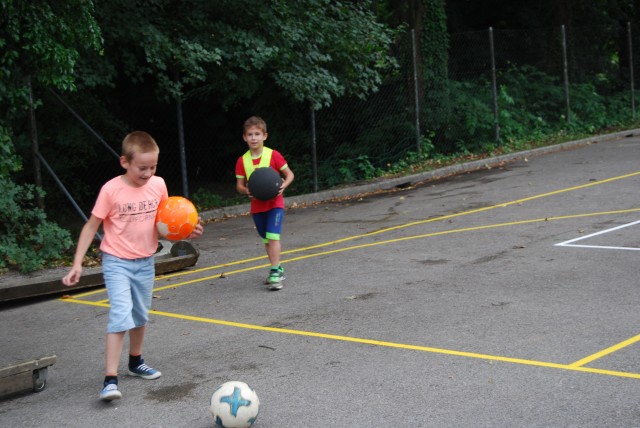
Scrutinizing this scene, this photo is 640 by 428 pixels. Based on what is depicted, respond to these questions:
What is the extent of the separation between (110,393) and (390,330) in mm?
2507

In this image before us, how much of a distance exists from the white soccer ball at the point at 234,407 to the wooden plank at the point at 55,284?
17.0ft

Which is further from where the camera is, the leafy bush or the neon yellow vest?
the leafy bush

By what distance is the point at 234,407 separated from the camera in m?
5.09

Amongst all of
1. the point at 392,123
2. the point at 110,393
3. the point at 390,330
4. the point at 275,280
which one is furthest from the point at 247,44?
the point at 110,393

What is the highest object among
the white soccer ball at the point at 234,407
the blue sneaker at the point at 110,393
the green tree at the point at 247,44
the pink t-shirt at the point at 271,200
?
the green tree at the point at 247,44

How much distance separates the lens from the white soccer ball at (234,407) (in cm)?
507

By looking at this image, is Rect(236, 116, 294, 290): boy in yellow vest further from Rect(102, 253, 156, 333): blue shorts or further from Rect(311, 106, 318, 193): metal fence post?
Result: Rect(311, 106, 318, 193): metal fence post

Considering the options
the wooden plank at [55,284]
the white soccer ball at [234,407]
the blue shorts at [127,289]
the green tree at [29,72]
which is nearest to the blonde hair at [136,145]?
the blue shorts at [127,289]

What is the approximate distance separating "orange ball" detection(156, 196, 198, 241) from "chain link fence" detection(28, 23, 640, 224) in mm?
9879

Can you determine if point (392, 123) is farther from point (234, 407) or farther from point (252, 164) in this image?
point (234, 407)

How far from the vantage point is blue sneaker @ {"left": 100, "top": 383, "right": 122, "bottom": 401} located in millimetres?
5832

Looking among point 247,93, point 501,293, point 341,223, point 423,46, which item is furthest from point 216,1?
point 501,293

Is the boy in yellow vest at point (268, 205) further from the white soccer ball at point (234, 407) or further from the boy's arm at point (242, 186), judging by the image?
the white soccer ball at point (234, 407)

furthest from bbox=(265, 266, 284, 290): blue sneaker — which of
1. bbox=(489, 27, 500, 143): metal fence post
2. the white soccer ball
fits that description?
bbox=(489, 27, 500, 143): metal fence post
